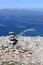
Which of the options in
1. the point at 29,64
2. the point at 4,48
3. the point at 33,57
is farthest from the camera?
the point at 4,48

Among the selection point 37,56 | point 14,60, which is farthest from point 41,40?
Answer: point 14,60

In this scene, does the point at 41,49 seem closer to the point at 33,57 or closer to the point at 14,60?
the point at 33,57

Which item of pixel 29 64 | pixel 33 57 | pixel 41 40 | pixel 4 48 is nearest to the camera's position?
pixel 29 64

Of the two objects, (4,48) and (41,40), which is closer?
(4,48)

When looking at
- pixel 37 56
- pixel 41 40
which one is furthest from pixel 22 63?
pixel 41 40

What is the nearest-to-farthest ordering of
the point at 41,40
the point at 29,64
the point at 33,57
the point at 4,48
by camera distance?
1. the point at 29,64
2. the point at 33,57
3. the point at 4,48
4. the point at 41,40

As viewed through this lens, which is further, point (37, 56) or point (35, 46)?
point (35, 46)

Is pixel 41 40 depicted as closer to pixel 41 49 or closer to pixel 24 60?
pixel 41 49
